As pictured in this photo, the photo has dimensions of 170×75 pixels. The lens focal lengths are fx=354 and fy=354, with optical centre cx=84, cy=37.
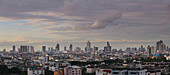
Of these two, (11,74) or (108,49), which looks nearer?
(11,74)

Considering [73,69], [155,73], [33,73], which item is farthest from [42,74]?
[155,73]

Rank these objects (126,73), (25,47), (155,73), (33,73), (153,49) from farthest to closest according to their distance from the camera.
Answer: (25,47) < (153,49) < (33,73) < (155,73) < (126,73)

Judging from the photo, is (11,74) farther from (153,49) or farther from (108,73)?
(153,49)

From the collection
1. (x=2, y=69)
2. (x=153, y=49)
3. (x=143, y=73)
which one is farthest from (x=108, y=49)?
(x=143, y=73)

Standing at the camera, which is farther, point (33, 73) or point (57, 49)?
point (57, 49)

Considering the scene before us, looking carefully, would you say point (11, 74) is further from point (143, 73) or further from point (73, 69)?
point (143, 73)

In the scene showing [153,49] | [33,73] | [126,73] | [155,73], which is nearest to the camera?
[126,73]

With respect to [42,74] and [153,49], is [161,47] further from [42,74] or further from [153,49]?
[42,74]

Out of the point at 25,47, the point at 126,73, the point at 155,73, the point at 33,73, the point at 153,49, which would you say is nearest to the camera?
the point at 126,73

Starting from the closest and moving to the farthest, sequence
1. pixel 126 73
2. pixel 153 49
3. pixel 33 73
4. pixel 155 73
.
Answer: pixel 126 73 → pixel 155 73 → pixel 33 73 → pixel 153 49
